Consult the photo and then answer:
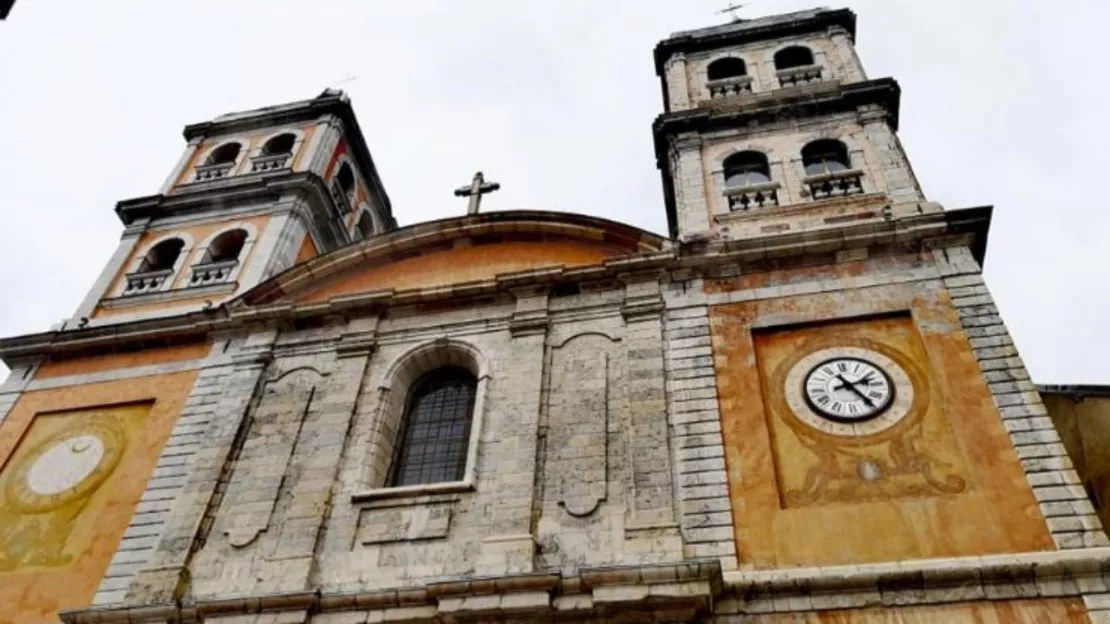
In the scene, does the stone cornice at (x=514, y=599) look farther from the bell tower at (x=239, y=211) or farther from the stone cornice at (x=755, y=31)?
the stone cornice at (x=755, y=31)

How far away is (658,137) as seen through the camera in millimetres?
15328

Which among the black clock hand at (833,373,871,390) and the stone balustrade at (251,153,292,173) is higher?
the stone balustrade at (251,153,292,173)

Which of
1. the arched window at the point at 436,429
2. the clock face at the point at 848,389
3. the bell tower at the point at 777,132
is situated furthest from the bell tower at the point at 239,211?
the clock face at the point at 848,389

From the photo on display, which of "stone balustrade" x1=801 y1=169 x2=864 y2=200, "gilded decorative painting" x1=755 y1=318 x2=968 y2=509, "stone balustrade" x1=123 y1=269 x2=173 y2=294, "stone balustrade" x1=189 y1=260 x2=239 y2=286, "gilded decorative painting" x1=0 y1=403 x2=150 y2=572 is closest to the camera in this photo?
"gilded decorative painting" x1=755 y1=318 x2=968 y2=509

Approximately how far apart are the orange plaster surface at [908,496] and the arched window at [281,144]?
12.0 m

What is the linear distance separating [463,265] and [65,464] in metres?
6.02

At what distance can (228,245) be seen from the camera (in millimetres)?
16422

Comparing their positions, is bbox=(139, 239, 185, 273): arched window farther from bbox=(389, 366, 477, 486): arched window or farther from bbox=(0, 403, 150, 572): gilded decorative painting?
bbox=(389, 366, 477, 486): arched window

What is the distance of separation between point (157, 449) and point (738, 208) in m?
8.68

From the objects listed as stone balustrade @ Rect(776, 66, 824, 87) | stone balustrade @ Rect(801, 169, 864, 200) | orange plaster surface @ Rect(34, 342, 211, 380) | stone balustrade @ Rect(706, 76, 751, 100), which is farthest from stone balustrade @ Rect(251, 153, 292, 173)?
stone balustrade @ Rect(801, 169, 864, 200)

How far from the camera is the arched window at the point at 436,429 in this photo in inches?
429

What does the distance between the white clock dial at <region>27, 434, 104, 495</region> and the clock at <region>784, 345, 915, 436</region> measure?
29.3 ft

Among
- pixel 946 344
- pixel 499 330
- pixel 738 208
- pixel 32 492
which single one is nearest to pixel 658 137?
pixel 738 208

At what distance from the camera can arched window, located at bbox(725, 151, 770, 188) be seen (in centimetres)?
1400
